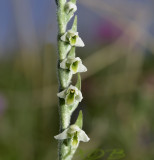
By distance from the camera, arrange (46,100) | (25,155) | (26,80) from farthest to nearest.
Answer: (26,80), (46,100), (25,155)

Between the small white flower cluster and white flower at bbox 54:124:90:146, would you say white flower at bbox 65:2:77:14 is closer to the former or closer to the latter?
the small white flower cluster

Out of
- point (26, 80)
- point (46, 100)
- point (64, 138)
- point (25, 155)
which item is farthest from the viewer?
point (26, 80)

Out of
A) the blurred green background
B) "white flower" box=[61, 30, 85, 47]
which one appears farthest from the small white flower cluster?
the blurred green background

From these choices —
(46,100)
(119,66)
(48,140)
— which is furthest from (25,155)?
(119,66)

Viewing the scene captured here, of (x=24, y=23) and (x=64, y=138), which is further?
(x=24, y=23)

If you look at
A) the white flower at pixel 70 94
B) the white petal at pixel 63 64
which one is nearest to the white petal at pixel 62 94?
the white flower at pixel 70 94

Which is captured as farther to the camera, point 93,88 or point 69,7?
point 93,88

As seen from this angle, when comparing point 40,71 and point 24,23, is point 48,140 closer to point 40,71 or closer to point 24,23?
point 40,71

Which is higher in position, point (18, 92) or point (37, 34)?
point (37, 34)

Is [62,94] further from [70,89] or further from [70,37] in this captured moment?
[70,37]

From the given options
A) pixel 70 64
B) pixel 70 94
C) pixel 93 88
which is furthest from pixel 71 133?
pixel 93 88

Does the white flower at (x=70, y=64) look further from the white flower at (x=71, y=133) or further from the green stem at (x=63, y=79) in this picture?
the white flower at (x=71, y=133)
